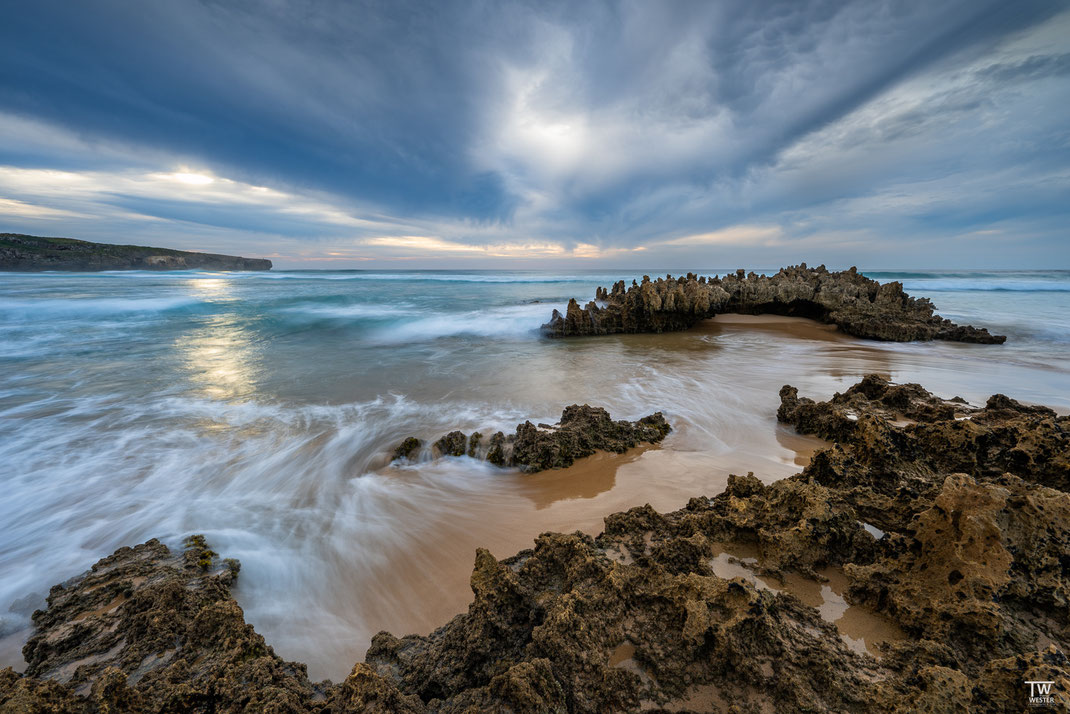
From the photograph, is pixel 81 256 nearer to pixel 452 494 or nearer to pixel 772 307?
pixel 452 494

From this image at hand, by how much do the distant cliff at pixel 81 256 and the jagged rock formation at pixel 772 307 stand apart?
89.5 m

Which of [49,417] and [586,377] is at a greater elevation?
[586,377]

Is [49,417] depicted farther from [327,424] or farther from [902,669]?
[902,669]

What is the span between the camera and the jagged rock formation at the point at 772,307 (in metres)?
11.9

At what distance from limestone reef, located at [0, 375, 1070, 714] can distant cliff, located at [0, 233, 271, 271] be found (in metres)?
93.5

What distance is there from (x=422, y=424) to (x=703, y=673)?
499cm

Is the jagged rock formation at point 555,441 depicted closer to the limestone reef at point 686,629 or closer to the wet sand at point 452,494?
the wet sand at point 452,494

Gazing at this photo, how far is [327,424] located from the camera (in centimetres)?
597

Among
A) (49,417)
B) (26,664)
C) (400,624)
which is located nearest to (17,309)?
(49,417)

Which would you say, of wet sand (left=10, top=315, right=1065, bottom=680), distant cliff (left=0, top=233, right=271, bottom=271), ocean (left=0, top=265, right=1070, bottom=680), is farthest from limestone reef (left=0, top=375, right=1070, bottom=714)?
distant cliff (left=0, top=233, right=271, bottom=271)

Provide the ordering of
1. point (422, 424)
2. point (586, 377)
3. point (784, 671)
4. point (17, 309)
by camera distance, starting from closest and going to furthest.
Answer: point (784, 671) < point (422, 424) < point (586, 377) < point (17, 309)

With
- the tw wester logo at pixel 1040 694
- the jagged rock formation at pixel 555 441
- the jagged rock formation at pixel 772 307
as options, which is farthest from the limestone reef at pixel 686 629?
the jagged rock formation at pixel 772 307

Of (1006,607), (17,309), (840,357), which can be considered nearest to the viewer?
(1006,607)

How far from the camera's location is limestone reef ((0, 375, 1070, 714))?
4.81 feet
